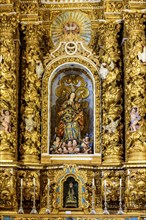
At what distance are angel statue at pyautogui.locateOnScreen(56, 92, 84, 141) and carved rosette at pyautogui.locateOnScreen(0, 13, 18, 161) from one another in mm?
1614

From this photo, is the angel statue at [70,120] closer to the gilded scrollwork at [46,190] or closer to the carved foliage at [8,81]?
the gilded scrollwork at [46,190]

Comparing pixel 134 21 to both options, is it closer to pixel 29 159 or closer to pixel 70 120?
pixel 70 120

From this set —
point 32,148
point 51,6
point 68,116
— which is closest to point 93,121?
point 68,116

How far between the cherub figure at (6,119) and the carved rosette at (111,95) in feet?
9.48

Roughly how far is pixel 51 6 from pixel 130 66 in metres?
3.43

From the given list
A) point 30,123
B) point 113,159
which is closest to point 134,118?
point 113,159

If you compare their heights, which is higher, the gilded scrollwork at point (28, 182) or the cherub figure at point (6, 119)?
the cherub figure at point (6, 119)

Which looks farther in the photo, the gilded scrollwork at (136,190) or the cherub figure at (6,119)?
the cherub figure at (6,119)

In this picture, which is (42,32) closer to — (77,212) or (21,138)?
(21,138)

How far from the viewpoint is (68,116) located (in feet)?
64.3

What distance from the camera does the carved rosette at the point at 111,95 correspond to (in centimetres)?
1877

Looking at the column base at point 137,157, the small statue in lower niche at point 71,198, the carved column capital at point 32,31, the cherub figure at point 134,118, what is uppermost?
the carved column capital at point 32,31

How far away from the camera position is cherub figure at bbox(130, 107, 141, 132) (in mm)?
→ 18266

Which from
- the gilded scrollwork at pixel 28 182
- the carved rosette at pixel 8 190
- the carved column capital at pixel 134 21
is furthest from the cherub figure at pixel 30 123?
the carved column capital at pixel 134 21
